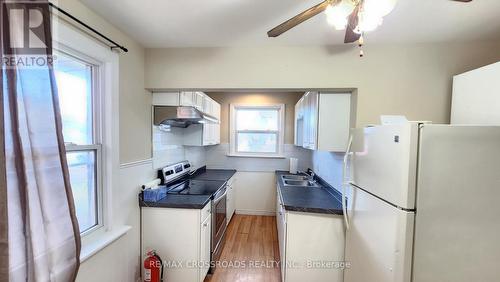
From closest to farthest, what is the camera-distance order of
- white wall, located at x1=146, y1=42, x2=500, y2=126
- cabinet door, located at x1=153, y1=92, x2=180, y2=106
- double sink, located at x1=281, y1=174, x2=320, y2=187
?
1. white wall, located at x1=146, y1=42, x2=500, y2=126
2. cabinet door, located at x1=153, y1=92, x2=180, y2=106
3. double sink, located at x1=281, y1=174, x2=320, y2=187

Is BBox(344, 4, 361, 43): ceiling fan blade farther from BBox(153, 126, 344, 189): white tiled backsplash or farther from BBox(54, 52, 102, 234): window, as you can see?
BBox(54, 52, 102, 234): window

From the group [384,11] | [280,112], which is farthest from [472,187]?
[280,112]

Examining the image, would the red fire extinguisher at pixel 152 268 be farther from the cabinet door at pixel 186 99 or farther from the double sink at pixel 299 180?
the double sink at pixel 299 180

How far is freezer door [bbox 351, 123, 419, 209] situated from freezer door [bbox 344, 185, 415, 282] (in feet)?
0.22

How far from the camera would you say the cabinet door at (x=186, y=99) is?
7.16ft

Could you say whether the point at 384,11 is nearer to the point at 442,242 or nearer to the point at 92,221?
the point at 442,242

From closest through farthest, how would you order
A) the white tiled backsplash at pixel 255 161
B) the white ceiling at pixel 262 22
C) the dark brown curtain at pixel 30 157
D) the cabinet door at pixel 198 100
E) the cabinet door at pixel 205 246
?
the dark brown curtain at pixel 30 157 < the white ceiling at pixel 262 22 < the cabinet door at pixel 205 246 < the cabinet door at pixel 198 100 < the white tiled backsplash at pixel 255 161

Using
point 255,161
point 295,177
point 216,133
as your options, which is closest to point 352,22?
point 295,177

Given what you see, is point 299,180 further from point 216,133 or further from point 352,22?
point 352,22

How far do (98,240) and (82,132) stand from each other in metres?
0.78

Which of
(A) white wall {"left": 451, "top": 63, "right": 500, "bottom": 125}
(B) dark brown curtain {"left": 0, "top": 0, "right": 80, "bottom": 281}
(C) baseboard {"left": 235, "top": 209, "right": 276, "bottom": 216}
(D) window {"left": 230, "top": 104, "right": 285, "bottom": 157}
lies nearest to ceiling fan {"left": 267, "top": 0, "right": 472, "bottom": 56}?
(A) white wall {"left": 451, "top": 63, "right": 500, "bottom": 125}

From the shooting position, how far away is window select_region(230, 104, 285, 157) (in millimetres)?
4086

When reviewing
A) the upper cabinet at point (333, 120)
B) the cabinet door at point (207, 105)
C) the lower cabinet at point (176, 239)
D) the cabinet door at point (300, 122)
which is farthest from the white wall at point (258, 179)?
the lower cabinet at point (176, 239)

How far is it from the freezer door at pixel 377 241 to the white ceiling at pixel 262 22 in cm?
124
